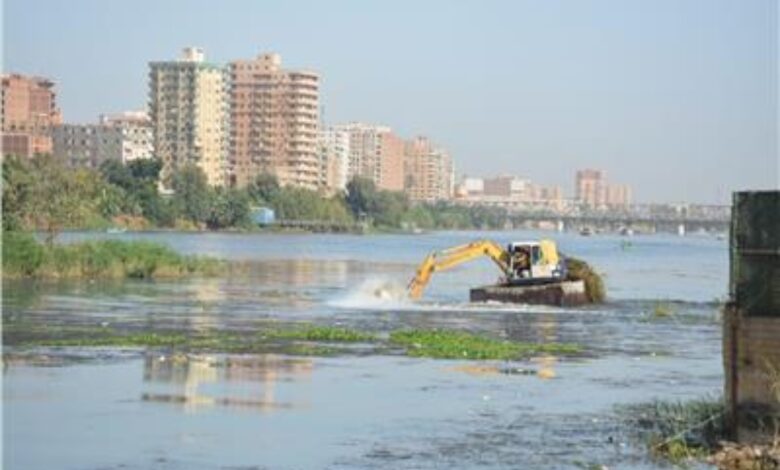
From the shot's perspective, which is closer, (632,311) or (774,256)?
(774,256)

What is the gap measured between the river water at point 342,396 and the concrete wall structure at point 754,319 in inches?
60.0

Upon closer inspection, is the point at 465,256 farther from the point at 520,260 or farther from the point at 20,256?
the point at 20,256

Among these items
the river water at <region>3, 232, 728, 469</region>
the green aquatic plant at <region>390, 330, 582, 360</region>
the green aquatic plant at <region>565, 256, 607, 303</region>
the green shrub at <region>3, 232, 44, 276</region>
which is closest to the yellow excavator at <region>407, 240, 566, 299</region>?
the green aquatic plant at <region>565, 256, 607, 303</region>

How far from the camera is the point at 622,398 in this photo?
1137 inches

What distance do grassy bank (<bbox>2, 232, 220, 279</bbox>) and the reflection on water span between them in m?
35.2

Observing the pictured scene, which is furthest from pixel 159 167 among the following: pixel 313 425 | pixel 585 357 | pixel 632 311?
pixel 313 425

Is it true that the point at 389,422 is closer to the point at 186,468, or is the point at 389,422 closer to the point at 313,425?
the point at 313,425

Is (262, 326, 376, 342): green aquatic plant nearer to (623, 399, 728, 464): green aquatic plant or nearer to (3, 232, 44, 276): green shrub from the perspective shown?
(623, 399, 728, 464): green aquatic plant

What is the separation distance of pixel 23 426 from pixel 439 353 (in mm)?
14875

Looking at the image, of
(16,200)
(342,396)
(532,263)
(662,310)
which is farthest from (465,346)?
(16,200)

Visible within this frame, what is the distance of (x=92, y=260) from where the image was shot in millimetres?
73000

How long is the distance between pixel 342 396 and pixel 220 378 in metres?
3.31

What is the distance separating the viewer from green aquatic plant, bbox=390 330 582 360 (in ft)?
121

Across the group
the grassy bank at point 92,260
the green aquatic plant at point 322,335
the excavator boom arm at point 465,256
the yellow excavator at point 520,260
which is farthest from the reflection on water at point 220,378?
the grassy bank at point 92,260
